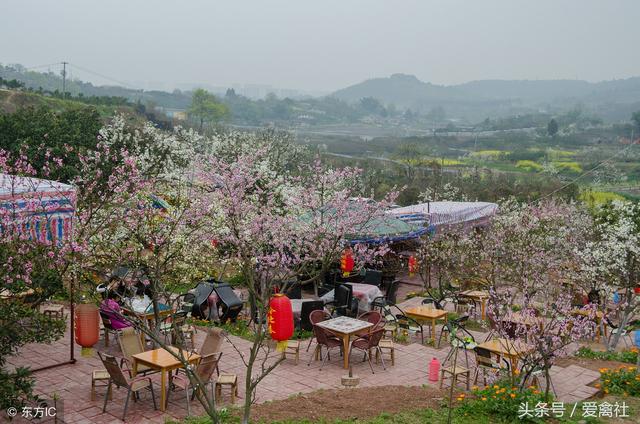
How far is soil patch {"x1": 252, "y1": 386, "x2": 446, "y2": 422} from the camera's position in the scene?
8375 mm

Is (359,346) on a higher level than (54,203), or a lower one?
lower

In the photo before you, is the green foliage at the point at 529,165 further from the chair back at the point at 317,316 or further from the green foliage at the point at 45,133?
the chair back at the point at 317,316

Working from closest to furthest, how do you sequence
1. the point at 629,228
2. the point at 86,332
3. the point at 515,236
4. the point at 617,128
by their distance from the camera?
the point at 86,332, the point at 629,228, the point at 515,236, the point at 617,128

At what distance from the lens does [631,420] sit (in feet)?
27.1

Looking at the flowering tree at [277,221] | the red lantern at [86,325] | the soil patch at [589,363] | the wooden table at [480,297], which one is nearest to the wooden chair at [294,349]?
the flowering tree at [277,221]

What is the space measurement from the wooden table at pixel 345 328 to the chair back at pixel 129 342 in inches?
128

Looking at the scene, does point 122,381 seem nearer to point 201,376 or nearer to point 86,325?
point 201,376

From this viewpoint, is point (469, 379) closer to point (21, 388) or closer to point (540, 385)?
point (540, 385)

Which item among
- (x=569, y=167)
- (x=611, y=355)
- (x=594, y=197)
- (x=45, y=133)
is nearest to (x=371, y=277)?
(x=611, y=355)

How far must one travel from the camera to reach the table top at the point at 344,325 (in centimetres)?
1075

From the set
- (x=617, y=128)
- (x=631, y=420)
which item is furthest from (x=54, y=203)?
(x=617, y=128)

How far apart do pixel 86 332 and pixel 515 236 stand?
467 inches

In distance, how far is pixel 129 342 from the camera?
9656mm

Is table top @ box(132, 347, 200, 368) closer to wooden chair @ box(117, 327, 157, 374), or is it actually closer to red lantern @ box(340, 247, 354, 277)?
wooden chair @ box(117, 327, 157, 374)
